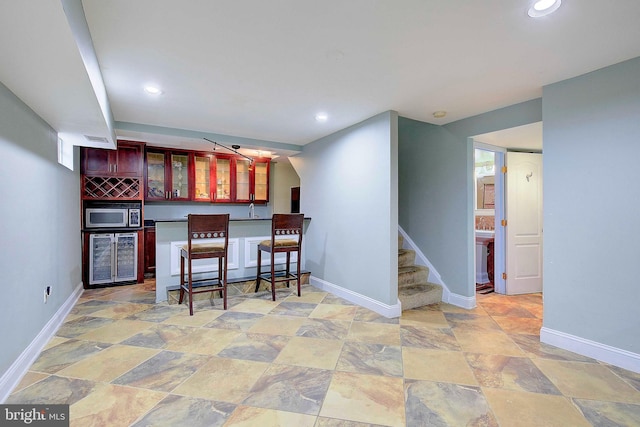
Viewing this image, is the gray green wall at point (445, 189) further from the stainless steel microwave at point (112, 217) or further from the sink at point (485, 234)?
the stainless steel microwave at point (112, 217)

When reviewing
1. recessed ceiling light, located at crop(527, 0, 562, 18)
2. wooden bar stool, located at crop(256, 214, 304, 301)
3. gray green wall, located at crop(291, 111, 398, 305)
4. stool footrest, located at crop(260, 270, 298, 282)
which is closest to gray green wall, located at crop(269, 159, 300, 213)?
gray green wall, located at crop(291, 111, 398, 305)

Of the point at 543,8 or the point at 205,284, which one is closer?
the point at 543,8

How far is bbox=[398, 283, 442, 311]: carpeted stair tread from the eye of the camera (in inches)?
140

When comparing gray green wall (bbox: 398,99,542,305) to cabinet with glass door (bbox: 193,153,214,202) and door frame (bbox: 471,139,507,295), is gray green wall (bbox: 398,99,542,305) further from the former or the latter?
cabinet with glass door (bbox: 193,153,214,202)

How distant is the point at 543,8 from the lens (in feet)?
5.34

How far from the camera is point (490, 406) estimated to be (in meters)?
1.78

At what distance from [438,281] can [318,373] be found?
2460 mm

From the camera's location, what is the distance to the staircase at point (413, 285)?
3.60m

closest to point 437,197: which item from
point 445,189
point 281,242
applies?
point 445,189

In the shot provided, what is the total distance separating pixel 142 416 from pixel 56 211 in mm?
2479

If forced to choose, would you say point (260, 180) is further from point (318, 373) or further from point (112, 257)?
point (318, 373)

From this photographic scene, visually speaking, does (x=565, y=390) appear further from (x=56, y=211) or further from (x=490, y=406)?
(x=56, y=211)

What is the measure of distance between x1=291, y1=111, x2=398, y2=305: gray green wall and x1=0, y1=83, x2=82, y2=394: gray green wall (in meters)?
3.06

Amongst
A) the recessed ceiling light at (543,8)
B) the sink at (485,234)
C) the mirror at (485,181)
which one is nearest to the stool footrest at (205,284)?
the recessed ceiling light at (543,8)
